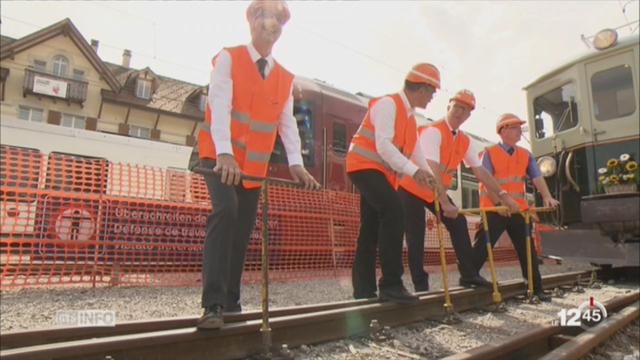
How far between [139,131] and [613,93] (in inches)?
968

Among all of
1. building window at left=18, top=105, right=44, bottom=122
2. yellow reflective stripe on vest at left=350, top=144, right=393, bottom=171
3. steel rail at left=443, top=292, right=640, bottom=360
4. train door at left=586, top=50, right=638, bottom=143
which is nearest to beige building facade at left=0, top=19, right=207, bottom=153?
building window at left=18, top=105, right=44, bottom=122

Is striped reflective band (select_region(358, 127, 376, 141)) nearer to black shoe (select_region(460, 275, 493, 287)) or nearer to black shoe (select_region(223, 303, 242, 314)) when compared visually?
black shoe (select_region(223, 303, 242, 314))

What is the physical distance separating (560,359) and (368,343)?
1090 mm

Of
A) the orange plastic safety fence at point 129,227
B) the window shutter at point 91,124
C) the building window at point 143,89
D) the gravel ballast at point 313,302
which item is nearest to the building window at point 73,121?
the window shutter at point 91,124

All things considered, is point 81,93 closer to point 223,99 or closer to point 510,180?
point 510,180

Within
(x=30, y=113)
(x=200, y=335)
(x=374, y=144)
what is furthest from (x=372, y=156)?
(x=30, y=113)

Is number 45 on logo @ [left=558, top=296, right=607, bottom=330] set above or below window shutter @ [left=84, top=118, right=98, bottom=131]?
below

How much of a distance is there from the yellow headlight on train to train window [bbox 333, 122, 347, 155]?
3581 millimetres

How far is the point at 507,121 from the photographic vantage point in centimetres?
556

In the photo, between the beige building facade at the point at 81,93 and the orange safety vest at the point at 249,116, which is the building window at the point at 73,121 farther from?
the orange safety vest at the point at 249,116

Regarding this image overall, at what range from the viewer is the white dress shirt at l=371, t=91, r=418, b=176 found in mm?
3623

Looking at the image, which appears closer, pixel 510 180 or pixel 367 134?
pixel 367 134

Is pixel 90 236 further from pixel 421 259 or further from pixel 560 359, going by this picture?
pixel 560 359

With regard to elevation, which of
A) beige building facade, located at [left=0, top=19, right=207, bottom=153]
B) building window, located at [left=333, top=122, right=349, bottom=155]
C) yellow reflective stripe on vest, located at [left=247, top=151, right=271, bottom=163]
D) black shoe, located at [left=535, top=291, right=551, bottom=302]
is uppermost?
beige building facade, located at [left=0, top=19, right=207, bottom=153]
